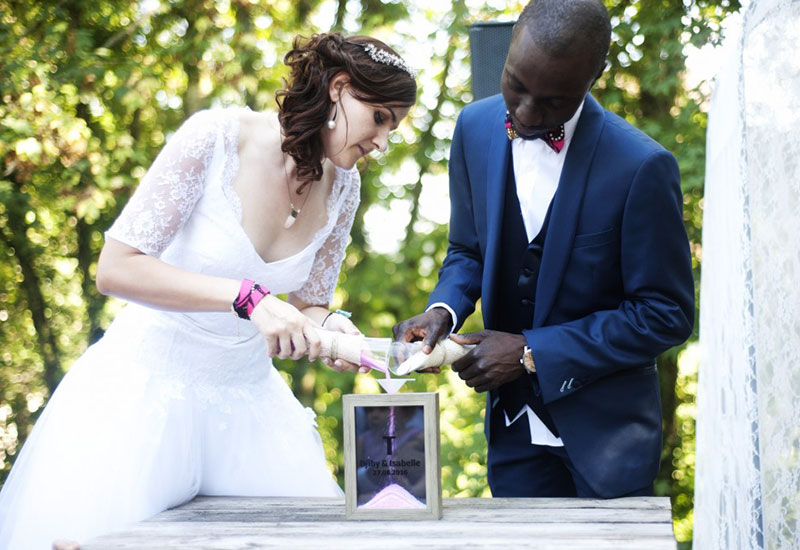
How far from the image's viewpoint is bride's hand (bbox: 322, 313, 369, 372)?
2260 millimetres

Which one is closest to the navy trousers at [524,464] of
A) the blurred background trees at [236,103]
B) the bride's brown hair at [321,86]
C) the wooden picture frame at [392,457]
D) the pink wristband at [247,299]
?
the wooden picture frame at [392,457]

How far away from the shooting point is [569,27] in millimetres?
1951

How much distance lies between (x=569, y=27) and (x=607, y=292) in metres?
0.62

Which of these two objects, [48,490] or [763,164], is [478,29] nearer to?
[763,164]

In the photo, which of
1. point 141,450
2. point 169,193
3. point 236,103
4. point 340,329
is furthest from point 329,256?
point 236,103

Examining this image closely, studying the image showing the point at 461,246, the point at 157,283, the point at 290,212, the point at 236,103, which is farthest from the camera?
the point at 236,103

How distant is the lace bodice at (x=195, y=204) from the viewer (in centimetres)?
239

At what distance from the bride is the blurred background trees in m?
2.59

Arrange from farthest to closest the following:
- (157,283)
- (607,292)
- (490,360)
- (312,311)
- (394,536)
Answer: (312,311) → (157,283) → (607,292) → (490,360) → (394,536)

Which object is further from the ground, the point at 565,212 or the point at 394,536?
the point at 565,212

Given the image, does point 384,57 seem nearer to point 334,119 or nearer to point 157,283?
point 334,119

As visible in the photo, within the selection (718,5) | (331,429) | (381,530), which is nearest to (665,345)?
(381,530)

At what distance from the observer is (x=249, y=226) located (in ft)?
8.46

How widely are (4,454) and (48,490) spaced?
3639mm
